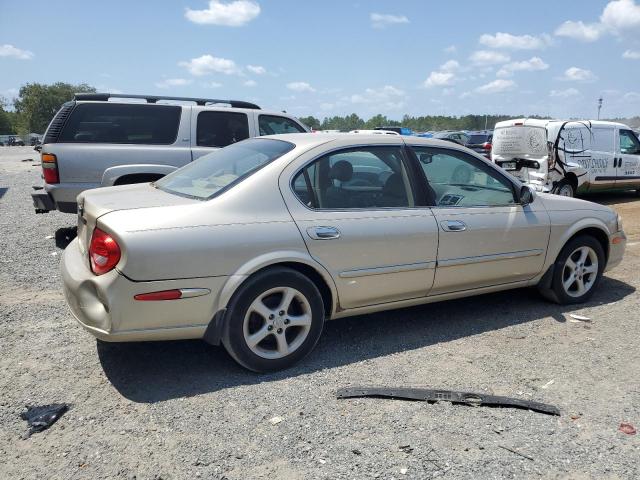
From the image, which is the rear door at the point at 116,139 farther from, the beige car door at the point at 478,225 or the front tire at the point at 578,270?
the front tire at the point at 578,270

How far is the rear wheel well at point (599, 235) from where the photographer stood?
4.95 metres

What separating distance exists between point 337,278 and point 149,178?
4.23m

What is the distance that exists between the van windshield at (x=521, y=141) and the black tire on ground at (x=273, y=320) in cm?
916

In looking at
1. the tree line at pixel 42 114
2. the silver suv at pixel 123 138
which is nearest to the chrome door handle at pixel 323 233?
the silver suv at pixel 123 138

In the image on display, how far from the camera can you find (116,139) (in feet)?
22.7

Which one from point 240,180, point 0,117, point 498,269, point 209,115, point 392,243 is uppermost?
point 0,117

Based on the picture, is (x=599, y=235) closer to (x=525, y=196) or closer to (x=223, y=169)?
(x=525, y=196)

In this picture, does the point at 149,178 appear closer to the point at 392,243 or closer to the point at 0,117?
the point at 392,243

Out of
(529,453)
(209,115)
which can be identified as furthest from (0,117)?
(529,453)

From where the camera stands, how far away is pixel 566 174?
11.1 metres

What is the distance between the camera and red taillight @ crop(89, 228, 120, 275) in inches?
120

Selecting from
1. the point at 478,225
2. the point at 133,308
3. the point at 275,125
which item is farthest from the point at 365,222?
the point at 275,125

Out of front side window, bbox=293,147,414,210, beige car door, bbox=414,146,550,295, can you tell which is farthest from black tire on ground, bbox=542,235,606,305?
front side window, bbox=293,147,414,210

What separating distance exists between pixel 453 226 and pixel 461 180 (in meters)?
0.53
